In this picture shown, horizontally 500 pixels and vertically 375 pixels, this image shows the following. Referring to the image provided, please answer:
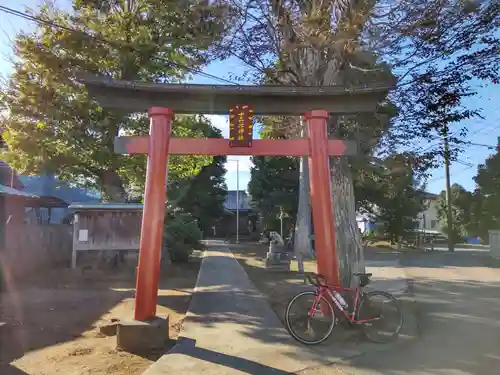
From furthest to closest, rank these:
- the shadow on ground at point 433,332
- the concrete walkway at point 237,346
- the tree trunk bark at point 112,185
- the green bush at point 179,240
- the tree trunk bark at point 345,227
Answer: the green bush at point 179,240
the tree trunk bark at point 112,185
the tree trunk bark at point 345,227
the shadow on ground at point 433,332
the concrete walkway at point 237,346

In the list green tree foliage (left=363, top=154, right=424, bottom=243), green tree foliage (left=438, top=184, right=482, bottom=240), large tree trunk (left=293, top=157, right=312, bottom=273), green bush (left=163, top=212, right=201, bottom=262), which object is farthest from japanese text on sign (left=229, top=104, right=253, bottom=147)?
green tree foliage (left=438, top=184, right=482, bottom=240)

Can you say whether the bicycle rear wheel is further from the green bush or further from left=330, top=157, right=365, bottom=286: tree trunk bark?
the green bush

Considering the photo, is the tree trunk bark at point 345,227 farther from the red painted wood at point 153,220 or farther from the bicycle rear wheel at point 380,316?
the red painted wood at point 153,220

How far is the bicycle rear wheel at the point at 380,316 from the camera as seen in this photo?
23.1ft

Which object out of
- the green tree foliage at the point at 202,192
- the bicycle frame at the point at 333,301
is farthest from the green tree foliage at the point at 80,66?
the bicycle frame at the point at 333,301

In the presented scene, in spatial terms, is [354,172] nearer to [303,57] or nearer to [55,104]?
[303,57]

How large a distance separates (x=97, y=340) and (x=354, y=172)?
823cm

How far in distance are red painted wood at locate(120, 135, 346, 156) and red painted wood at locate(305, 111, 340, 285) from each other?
174 millimetres

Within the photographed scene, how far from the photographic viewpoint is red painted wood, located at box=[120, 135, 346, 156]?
25.0ft

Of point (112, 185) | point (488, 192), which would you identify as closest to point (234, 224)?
point (488, 192)

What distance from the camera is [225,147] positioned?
7793 mm

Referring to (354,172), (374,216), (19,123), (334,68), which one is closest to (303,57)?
(334,68)

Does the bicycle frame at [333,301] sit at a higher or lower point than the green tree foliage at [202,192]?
lower

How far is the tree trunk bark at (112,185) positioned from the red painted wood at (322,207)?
11.1 m
